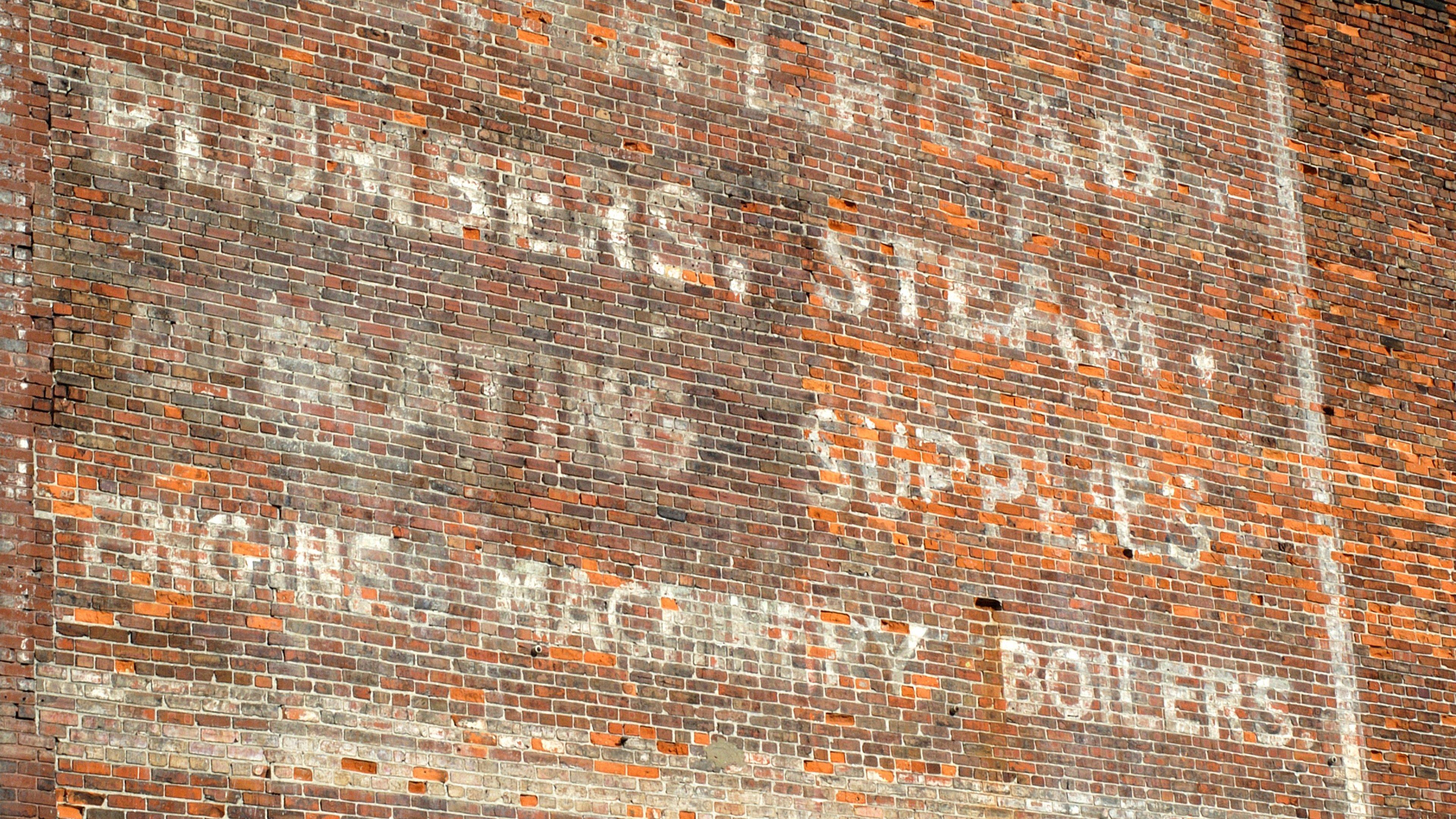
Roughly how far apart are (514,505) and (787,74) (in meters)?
3.21

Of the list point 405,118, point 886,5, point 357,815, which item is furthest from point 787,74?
point 357,815

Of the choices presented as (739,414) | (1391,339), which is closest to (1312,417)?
(1391,339)

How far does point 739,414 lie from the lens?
10.8 metres

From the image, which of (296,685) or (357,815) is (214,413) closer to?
(296,685)

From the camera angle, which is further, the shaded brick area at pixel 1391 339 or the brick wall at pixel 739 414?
the shaded brick area at pixel 1391 339

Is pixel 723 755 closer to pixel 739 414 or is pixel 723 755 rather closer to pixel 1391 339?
pixel 739 414

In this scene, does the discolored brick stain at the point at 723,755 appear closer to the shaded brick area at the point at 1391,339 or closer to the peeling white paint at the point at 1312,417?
the peeling white paint at the point at 1312,417

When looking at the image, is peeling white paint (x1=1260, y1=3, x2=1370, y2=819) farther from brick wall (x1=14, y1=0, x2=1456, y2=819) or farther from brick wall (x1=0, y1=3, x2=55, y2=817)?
brick wall (x1=0, y1=3, x2=55, y2=817)

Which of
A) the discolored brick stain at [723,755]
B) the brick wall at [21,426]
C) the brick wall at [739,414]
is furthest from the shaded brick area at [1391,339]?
the brick wall at [21,426]

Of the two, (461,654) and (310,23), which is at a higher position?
(310,23)

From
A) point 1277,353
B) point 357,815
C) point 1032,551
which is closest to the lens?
point 357,815

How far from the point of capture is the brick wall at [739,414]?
9422 millimetres

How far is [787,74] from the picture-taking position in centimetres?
1169

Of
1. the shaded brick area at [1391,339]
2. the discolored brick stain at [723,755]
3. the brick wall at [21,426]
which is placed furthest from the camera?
the shaded brick area at [1391,339]
